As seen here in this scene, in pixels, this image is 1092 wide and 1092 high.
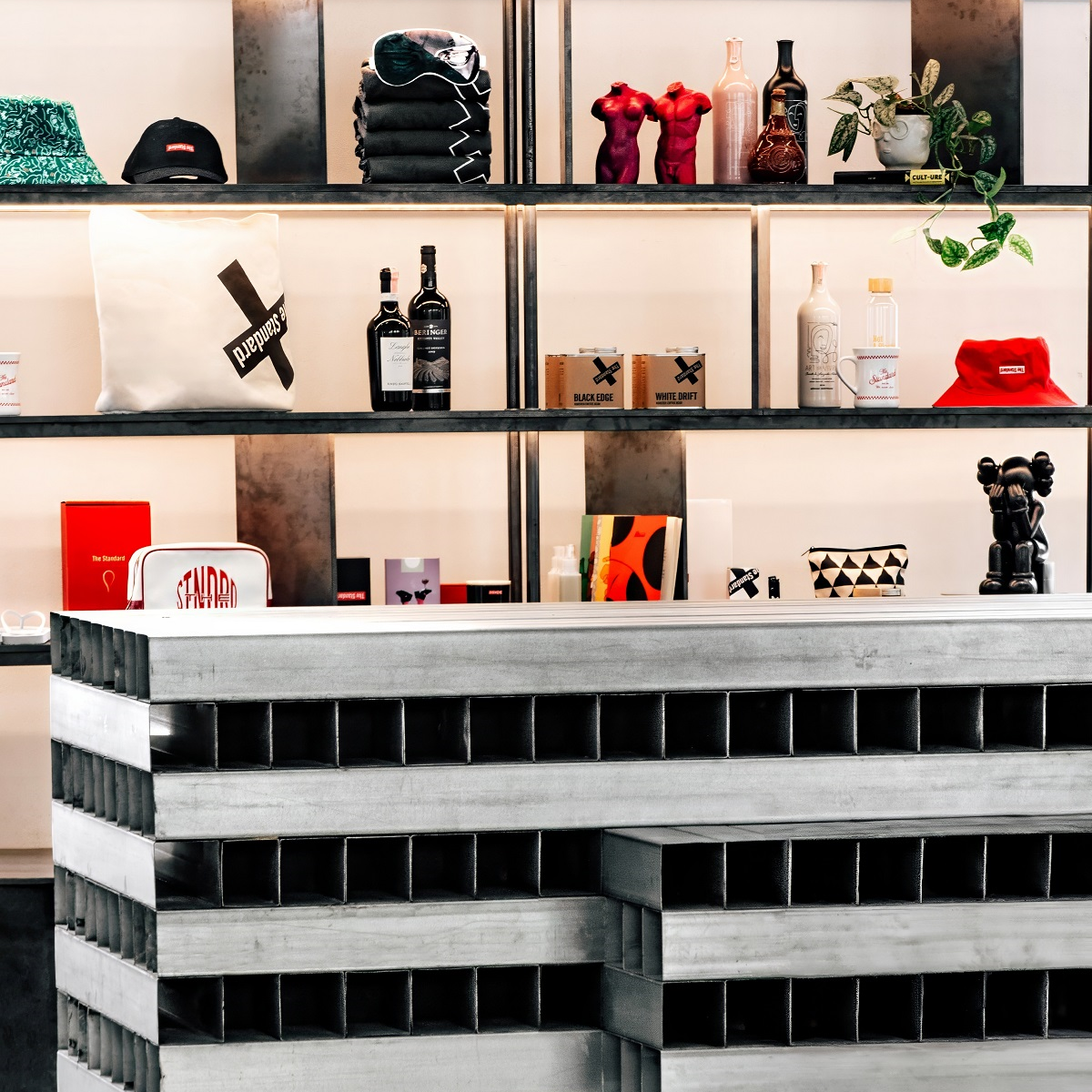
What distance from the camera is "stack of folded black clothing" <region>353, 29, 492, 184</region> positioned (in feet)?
9.56

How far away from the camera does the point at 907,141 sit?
10.2 ft

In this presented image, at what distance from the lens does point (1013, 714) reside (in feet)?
5.75

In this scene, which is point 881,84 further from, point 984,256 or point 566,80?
point 566,80

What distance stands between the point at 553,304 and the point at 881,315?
778 mm

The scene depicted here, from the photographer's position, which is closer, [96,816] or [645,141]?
[96,816]

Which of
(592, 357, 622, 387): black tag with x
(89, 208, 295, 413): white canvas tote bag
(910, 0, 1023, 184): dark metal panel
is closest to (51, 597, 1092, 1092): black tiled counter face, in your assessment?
(89, 208, 295, 413): white canvas tote bag

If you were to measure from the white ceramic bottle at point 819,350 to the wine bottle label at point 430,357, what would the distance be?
0.81m

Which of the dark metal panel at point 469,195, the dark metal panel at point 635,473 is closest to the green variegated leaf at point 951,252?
the dark metal panel at point 469,195

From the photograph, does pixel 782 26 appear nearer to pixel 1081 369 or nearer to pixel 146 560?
pixel 1081 369

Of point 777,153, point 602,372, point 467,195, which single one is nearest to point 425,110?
point 467,195

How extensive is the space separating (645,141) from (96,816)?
2188 millimetres

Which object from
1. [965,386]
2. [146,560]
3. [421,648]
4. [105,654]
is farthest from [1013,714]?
[146,560]

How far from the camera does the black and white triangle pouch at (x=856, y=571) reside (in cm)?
317

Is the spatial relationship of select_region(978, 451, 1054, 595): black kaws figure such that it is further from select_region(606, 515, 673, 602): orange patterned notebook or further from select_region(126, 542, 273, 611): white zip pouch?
select_region(126, 542, 273, 611): white zip pouch
